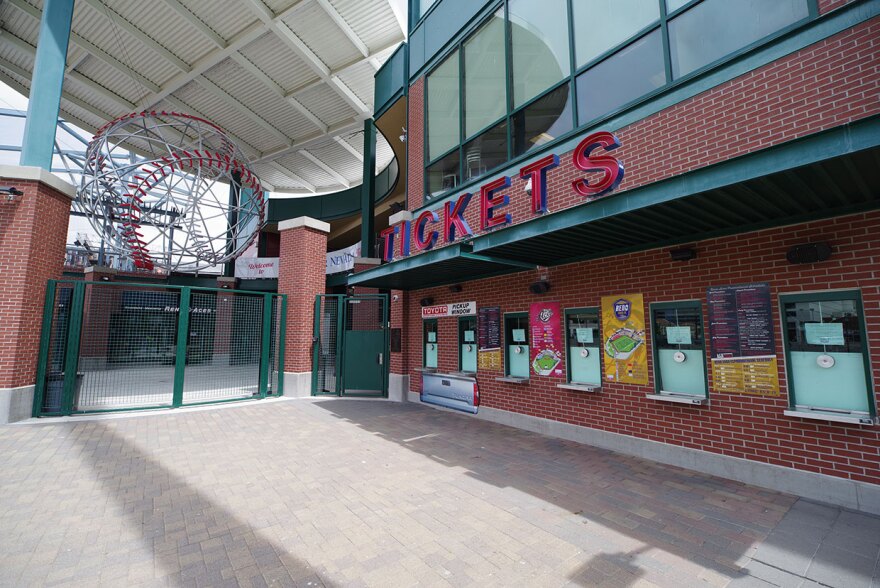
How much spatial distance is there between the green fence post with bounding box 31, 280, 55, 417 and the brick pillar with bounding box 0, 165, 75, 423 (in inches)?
2.9

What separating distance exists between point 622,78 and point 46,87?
1255cm

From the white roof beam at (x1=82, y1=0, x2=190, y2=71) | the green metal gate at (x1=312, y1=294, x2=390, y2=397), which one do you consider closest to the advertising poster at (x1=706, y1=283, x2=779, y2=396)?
the green metal gate at (x1=312, y1=294, x2=390, y2=397)

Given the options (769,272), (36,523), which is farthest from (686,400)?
(36,523)

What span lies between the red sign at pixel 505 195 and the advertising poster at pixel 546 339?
1788mm

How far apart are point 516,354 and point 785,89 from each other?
5541 mm

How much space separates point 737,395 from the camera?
483 cm

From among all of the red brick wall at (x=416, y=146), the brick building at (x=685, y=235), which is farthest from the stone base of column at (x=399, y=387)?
the red brick wall at (x=416, y=146)

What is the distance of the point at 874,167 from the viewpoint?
132 inches

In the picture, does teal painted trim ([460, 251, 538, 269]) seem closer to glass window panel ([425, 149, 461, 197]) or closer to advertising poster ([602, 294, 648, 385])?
advertising poster ([602, 294, 648, 385])

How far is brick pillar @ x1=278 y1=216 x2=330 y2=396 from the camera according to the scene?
11.4 metres

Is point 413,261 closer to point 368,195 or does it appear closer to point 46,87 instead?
point 368,195

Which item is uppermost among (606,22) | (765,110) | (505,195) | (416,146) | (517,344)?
(416,146)

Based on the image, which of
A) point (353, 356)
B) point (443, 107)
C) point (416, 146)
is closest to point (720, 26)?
point (443, 107)

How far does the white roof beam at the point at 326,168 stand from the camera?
73.9ft
